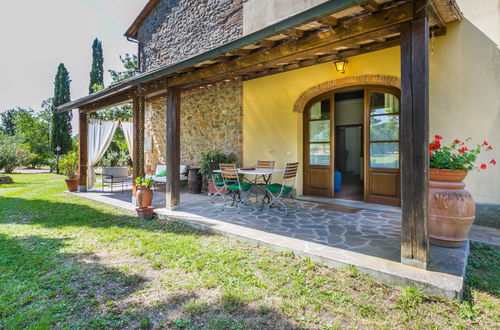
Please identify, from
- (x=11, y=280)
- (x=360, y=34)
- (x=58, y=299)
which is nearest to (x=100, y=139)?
(x=11, y=280)

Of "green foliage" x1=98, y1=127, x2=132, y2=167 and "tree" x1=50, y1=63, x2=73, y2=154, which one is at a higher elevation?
"tree" x1=50, y1=63, x2=73, y2=154

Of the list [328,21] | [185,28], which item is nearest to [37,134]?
[185,28]

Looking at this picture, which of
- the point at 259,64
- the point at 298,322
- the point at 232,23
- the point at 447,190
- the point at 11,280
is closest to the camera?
the point at 298,322

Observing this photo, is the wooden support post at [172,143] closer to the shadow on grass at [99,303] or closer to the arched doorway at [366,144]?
the shadow on grass at [99,303]

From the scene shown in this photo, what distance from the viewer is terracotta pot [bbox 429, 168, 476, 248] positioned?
271cm

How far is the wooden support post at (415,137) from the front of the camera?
2.28m

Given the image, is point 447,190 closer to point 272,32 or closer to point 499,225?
point 499,225

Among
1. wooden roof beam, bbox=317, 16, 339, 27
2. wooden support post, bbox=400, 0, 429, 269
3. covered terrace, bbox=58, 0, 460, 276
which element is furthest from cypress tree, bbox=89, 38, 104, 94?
wooden support post, bbox=400, 0, 429, 269

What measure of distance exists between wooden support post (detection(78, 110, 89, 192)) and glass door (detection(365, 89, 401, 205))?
7.87 metres

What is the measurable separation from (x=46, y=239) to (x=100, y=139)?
4954 millimetres

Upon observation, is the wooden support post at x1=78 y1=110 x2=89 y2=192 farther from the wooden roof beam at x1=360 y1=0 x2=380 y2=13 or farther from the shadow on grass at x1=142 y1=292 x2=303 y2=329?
the wooden roof beam at x1=360 y1=0 x2=380 y2=13

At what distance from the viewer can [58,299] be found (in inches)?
84.7

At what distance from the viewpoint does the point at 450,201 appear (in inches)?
107

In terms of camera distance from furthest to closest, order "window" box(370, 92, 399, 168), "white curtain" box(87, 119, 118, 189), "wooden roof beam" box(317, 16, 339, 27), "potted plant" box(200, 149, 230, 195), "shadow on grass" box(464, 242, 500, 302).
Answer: "white curtain" box(87, 119, 118, 189) → "potted plant" box(200, 149, 230, 195) → "window" box(370, 92, 399, 168) → "wooden roof beam" box(317, 16, 339, 27) → "shadow on grass" box(464, 242, 500, 302)
